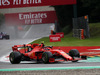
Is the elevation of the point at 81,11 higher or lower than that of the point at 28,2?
lower

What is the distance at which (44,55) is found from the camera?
1090 cm

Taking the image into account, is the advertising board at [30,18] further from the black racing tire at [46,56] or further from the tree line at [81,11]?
the black racing tire at [46,56]

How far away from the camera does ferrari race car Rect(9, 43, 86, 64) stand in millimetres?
10719

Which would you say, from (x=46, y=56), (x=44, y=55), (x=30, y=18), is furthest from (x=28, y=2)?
(x=30, y=18)

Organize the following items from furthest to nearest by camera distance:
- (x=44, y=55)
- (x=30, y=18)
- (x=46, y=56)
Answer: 1. (x=30, y=18)
2. (x=44, y=55)
3. (x=46, y=56)

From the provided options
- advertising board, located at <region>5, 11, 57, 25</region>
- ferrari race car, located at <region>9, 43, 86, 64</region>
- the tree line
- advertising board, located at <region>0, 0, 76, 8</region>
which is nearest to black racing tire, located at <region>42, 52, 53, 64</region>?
ferrari race car, located at <region>9, 43, 86, 64</region>

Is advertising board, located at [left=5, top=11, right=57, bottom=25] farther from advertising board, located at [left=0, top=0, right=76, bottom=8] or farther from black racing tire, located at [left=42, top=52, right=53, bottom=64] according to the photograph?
black racing tire, located at [left=42, top=52, right=53, bottom=64]

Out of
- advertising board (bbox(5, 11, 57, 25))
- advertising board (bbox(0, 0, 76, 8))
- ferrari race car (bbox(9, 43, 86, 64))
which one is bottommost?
ferrari race car (bbox(9, 43, 86, 64))

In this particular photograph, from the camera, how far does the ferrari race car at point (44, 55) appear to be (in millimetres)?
10719

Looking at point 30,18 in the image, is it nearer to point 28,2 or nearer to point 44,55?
point 28,2

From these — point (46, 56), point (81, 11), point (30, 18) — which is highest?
point (81, 11)

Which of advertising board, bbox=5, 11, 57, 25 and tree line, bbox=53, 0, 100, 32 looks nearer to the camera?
tree line, bbox=53, 0, 100, 32

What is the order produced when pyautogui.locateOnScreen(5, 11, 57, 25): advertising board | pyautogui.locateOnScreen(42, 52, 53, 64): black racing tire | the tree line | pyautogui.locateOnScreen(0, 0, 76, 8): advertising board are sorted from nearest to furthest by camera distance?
1. pyautogui.locateOnScreen(42, 52, 53, 64): black racing tire
2. pyautogui.locateOnScreen(0, 0, 76, 8): advertising board
3. the tree line
4. pyautogui.locateOnScreen(5, 11, 57, 25): advertising board

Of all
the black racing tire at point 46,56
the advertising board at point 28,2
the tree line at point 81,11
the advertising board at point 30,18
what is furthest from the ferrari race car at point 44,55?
the advertising board at point 30,18
